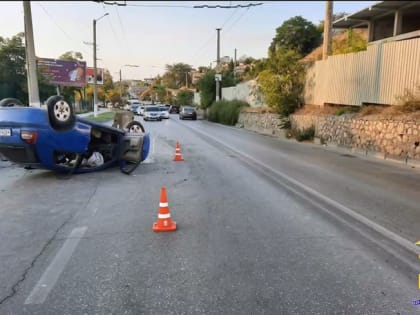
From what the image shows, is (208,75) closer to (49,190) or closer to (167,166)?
(167,166)

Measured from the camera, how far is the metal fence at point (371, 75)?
562 inches

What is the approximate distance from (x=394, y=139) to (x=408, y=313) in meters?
11.3

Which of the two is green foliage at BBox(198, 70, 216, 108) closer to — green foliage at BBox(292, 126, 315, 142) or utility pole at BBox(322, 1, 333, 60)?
utility pole at BBox(322, 1, 333, 60)

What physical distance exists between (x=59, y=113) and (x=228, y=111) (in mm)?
29394

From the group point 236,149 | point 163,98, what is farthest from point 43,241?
point 163,98

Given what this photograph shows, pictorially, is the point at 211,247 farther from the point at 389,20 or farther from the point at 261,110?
the point at 389,20

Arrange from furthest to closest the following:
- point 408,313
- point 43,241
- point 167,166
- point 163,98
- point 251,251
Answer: point 163,98 < point 167,166 < point 43,241 < point 251,251 < point 408,313

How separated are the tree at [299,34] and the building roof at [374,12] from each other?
2246 centimetres

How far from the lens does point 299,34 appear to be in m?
55.3

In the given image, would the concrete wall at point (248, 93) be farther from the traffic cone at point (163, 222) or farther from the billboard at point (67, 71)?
the traffic cone at point (163, 222)

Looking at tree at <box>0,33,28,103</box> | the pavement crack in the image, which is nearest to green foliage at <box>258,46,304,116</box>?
tree at <box>0,33,28,103</box>

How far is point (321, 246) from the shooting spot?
16.4 feet

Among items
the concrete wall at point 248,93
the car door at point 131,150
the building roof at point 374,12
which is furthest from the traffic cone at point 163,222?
the concrete wall at point 248,93

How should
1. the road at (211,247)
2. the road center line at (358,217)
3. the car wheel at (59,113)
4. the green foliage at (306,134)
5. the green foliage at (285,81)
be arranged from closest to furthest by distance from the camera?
the road at (211,247) < the road center line at (358,217) < the car wheel at (59,113) < the green foliage at (306,134) < the green foliage at (285,81)
